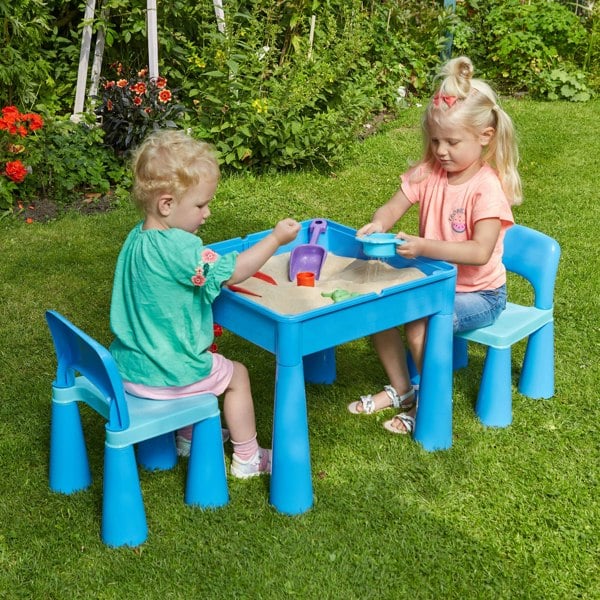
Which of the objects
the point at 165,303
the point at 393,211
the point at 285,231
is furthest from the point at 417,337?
the point at 165,303

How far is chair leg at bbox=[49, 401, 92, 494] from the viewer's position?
9.10ft

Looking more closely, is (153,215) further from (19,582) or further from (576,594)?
(576,594)

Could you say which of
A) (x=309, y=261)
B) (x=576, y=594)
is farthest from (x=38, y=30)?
(x=576, y=594)

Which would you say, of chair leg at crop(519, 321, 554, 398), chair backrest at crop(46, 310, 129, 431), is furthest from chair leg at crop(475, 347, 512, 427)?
chair backrest at crop(46, 310, 129, 431)

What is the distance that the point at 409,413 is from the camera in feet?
10.8

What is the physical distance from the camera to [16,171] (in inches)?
207

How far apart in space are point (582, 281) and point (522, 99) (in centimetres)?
419

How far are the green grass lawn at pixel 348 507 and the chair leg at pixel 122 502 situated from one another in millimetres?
47

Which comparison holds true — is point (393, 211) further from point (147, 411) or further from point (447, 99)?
point (147, 411)

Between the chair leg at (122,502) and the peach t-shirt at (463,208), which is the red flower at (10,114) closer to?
the peach t-shirt at (463,208)

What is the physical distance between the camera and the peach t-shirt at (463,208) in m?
3.09

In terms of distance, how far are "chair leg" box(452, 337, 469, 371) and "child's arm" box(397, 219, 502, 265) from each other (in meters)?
0.70

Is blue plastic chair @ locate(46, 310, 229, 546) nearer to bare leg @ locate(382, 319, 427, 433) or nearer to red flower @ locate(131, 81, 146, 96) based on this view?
bare leg @ locate(382, 319, 427, 433)

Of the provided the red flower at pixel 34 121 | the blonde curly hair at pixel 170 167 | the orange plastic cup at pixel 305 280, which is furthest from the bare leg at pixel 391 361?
the red flower at pixel 34 121
